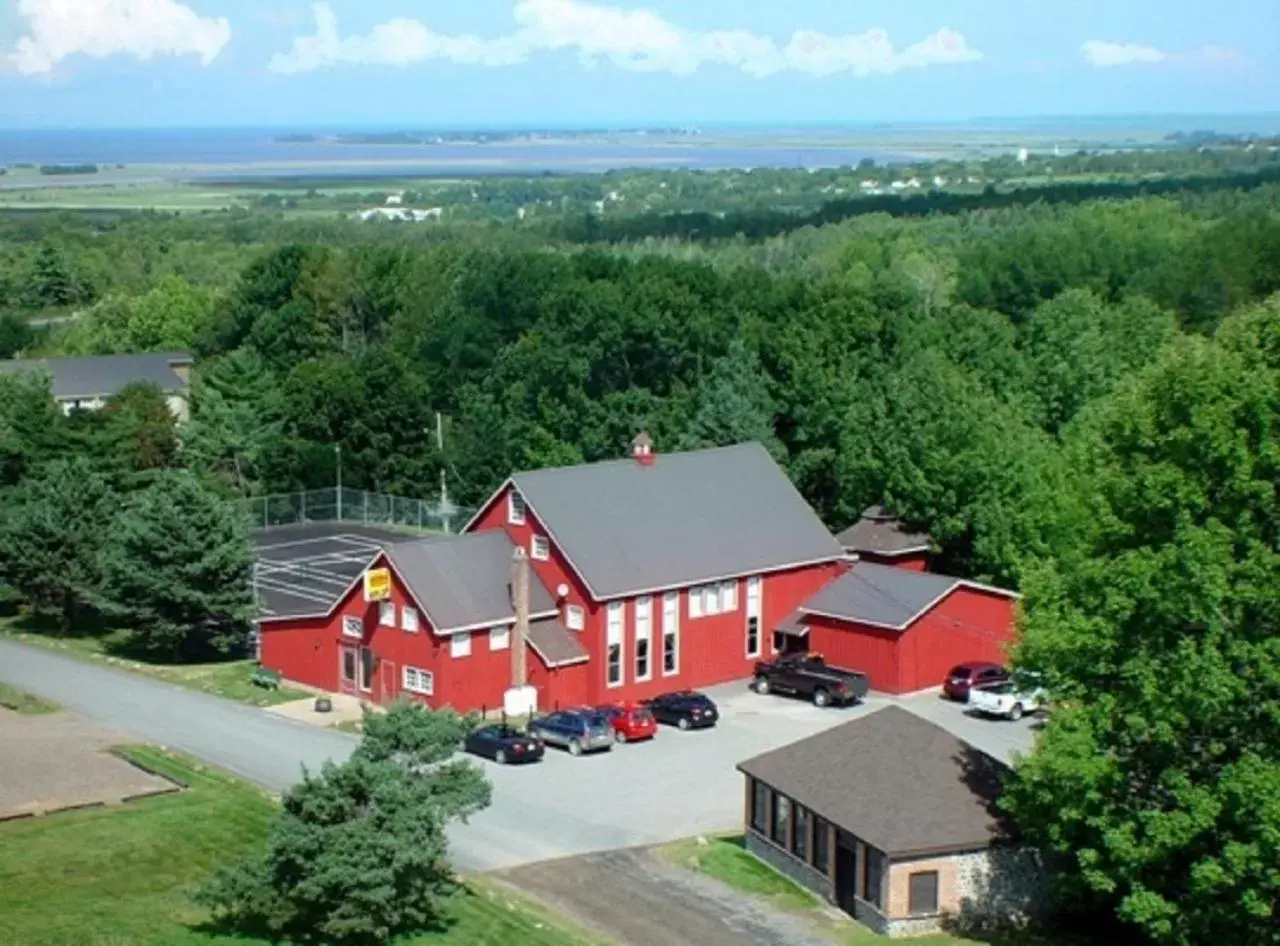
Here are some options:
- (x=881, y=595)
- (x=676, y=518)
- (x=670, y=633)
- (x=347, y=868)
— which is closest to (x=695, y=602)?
(x=670, y=633)

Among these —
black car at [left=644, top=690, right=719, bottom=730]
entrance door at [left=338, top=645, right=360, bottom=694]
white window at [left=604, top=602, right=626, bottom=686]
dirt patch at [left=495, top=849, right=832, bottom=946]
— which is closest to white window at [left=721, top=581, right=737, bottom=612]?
white window at [left=604, top=602, right=626, bottom=686]

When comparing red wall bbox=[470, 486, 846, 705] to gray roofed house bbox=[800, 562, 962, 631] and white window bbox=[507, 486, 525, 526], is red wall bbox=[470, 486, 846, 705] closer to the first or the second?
white window bbox=[507, 486, 525, 526]

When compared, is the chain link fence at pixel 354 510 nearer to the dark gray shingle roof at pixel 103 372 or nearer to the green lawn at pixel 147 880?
the dark gray shingle roof at pixel 103 372

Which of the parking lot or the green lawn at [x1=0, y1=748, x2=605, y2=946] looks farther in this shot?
the parking lot

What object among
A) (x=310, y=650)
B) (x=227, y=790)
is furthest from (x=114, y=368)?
(x=227, y=790)

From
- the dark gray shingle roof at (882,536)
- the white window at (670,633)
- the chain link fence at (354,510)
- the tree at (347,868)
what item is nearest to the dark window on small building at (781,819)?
the tree at (347,868)

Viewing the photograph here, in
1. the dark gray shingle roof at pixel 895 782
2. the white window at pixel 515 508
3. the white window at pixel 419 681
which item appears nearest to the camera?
the dark gray shingle roof at pixel 895 782

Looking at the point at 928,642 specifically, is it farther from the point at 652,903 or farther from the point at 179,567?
the point at 179,567
